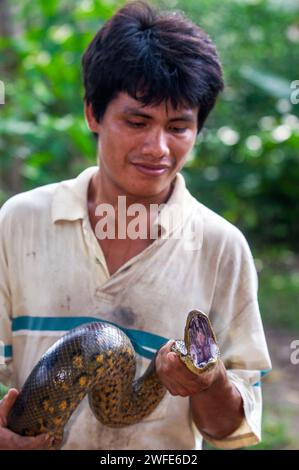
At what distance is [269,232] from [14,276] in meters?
5.40

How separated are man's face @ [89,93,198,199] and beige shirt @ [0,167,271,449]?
0.60 ft

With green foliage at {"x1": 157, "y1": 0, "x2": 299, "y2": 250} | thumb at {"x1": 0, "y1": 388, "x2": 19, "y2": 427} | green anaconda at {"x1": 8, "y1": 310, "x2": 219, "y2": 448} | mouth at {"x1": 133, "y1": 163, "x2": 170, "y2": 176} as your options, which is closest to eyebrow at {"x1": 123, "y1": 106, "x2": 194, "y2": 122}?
mouth at {"x1": 133, "y1": 163, "x2": 170, "y2": 176}

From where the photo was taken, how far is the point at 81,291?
2.38m

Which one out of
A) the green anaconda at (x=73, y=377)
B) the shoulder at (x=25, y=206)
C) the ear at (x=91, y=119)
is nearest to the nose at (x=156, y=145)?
the ear at (x=91, y=119)

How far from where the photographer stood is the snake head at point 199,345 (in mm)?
1781

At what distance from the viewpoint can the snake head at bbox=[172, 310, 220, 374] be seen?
178 centimetres

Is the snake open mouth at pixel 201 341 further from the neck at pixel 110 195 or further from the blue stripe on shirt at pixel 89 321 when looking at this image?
the neck at pixel 110 195

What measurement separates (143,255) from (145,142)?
389 mm

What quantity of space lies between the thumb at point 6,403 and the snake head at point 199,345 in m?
0.62

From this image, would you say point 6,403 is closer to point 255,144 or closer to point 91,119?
point 91,119

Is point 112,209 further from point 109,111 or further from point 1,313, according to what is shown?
point 1,313

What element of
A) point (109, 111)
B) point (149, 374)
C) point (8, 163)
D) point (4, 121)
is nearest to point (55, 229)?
point (109, 111)

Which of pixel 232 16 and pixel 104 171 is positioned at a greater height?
pixel 232 16

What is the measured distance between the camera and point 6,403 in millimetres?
2178
